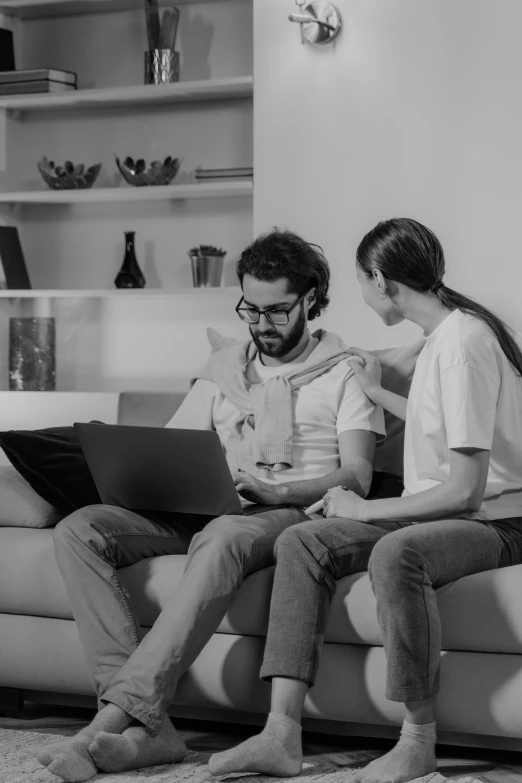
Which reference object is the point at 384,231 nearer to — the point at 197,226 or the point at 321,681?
the point at 321,681

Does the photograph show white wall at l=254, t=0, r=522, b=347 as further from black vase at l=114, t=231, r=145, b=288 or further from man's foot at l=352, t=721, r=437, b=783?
man's foot at l=352, t=721, r=437, b=783

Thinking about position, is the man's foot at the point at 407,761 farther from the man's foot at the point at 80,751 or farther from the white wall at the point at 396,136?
the white wall at the point at 396,136

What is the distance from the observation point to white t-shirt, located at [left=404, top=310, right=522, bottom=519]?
6.55 ft

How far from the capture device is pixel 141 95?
13.6ft

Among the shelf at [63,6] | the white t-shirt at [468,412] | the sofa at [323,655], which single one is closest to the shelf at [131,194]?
the shelf at [63,6]

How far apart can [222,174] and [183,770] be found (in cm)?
263

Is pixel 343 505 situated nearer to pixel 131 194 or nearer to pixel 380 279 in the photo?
pixel 380 279

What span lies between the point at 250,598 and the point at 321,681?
0.22 meters

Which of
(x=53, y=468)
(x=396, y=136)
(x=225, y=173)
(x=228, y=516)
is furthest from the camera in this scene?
(x=225, y=173)

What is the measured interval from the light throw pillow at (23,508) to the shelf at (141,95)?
205 centimetres

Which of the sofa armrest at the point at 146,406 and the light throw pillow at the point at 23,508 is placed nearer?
the light throw pillow at the point at 23,508

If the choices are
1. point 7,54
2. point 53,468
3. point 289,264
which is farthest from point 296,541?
point 7,54

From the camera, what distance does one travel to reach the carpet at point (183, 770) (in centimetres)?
188

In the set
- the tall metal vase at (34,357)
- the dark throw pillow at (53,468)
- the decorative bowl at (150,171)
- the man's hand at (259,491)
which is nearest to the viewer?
the man's hand at (259,491)
